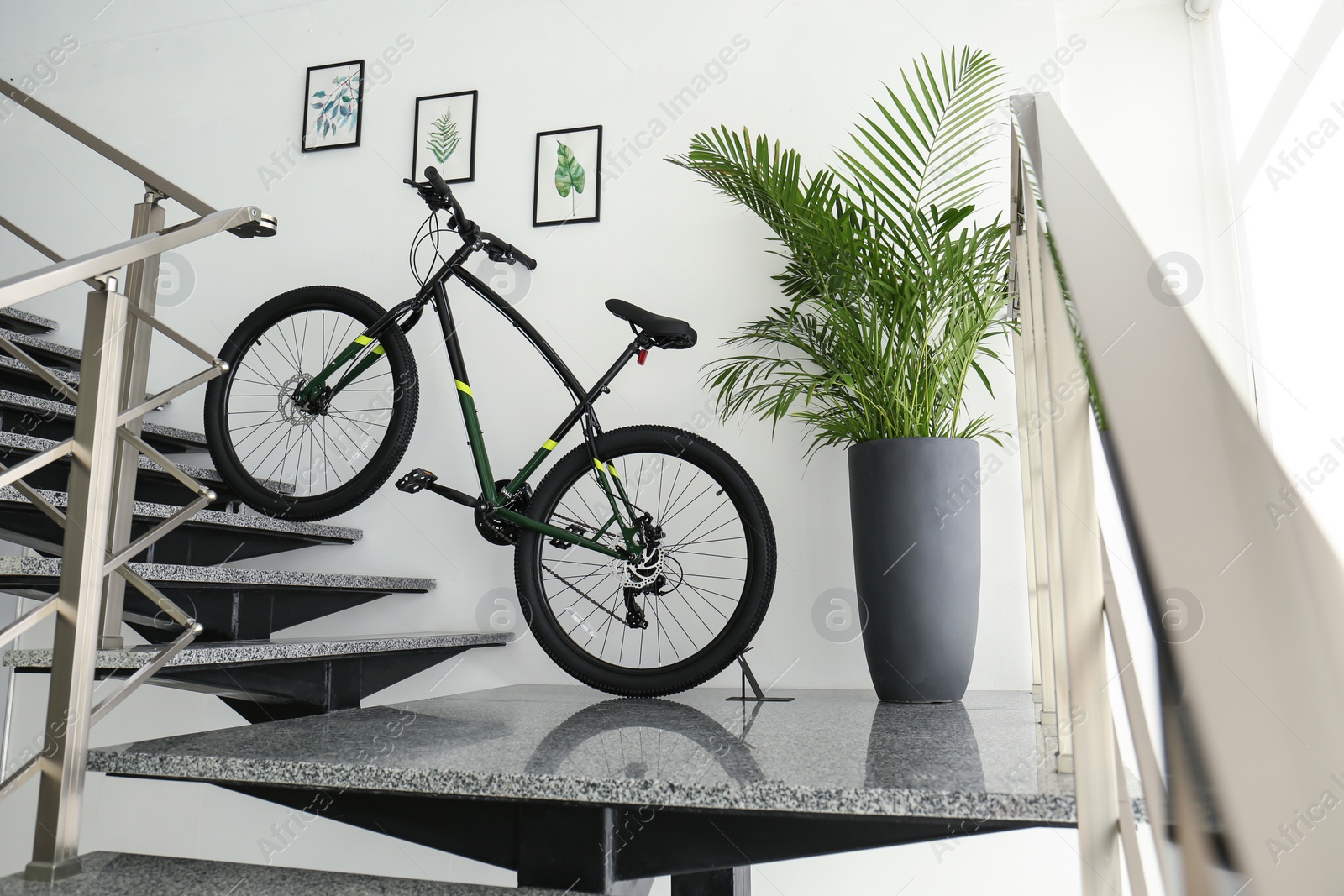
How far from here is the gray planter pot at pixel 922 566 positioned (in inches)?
73.4

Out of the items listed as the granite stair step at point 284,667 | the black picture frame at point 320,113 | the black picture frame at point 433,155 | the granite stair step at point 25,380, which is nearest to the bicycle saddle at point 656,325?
the granite stair step at point 284,667

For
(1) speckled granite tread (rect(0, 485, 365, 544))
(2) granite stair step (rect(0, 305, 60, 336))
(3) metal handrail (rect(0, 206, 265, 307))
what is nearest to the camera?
(3) metal handrail (rect(0, 206, 265, 307))

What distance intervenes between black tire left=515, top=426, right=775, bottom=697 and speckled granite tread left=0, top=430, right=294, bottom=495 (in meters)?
0.82

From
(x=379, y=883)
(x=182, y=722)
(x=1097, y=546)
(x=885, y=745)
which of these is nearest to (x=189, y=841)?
(x=182, y=722)

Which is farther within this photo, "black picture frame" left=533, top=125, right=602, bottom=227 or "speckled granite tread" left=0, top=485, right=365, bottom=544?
"black picture frame" left=533, top=125, right=602, bottom=227

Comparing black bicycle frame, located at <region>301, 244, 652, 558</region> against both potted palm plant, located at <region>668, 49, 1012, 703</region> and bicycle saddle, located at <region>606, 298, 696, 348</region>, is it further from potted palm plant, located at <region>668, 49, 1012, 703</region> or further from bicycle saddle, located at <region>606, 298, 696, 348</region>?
potted palm plant, located at <region>668, 49, 1012, 703</region>

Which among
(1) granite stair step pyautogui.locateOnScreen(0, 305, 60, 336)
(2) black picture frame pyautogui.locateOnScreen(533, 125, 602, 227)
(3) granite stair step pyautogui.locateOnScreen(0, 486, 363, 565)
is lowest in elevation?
(3) granite stair step pyautogui.locateOnScreen(0, 486, 363, 565)

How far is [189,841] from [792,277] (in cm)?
256

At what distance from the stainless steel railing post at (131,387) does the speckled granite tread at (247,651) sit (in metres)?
0.09

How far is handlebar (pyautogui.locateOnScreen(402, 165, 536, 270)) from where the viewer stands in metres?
2.12

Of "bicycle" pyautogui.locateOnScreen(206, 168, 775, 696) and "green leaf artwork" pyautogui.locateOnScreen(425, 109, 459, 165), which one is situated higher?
"green leaf artwork" pyautogui.locateOnScreen(425, 109, 459, 165)

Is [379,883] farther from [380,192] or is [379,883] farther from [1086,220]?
[380,192]

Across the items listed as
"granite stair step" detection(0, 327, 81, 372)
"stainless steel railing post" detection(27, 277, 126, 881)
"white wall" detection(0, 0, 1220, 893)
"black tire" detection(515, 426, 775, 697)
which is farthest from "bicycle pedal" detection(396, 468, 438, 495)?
"granite stair step" detection(0, 327, 81, 372)

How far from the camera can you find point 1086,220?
0.55 m
